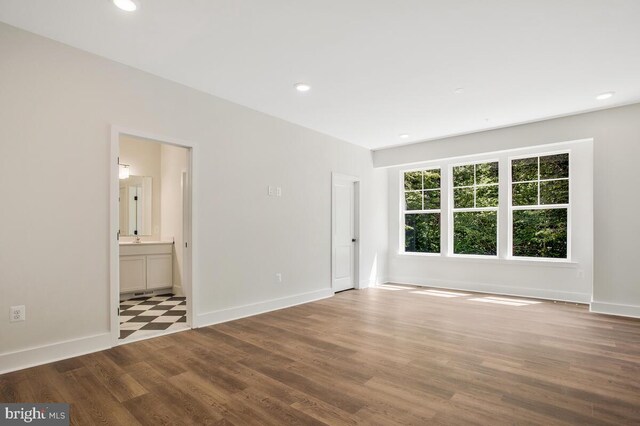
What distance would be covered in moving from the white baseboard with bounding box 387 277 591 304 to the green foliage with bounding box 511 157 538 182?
1.86 metres

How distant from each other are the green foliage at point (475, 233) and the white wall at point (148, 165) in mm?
5545

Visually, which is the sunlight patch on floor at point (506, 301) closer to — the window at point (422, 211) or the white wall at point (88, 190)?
the window at point (422, 211)

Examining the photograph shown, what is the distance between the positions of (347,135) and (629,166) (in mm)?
3968

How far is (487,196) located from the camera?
6.18 meters

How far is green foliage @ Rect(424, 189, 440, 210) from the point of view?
6793mm

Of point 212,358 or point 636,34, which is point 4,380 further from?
point 636,34

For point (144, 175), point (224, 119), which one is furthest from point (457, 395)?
point (144, 175)

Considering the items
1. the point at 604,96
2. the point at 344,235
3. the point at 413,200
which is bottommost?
the point at 344,235

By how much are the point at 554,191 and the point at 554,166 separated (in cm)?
41

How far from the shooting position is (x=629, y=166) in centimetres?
452

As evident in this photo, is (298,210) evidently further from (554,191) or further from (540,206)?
(554,191)

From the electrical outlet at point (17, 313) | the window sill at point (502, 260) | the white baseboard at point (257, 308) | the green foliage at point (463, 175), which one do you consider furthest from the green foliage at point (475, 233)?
the electrical outlet at point (17, 313)

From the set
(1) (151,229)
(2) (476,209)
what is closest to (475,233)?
(2) (476,209)

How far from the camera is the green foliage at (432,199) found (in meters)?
6.79
